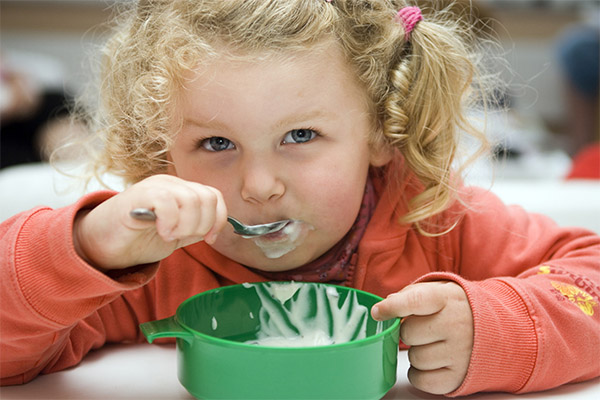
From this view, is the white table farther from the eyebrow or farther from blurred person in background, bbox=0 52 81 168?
blurred person in background, bbox=0 52 81 168

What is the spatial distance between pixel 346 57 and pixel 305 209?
0.19 metres

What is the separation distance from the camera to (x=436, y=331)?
649 millimetres

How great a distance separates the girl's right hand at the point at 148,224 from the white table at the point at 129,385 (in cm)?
13

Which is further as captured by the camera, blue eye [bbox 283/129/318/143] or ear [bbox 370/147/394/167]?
ear [bbox 370/147/394/167]

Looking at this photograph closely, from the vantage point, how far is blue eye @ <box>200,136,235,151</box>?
2.55 feet

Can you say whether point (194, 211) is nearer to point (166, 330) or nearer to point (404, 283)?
point (166, 330)

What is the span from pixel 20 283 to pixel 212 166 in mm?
250

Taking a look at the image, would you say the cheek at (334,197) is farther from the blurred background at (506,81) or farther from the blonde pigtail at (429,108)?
the blurred background at (506,81)

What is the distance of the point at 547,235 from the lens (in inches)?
35.8

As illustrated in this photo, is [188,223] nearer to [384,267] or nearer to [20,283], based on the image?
[20,283]

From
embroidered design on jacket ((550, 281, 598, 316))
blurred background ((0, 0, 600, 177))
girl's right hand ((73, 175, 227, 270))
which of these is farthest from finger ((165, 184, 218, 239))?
blurred background ((0, 0, 600, 177))

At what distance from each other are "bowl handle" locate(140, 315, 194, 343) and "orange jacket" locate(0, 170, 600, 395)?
1.6 inches

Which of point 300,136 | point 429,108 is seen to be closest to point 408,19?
point 429,108

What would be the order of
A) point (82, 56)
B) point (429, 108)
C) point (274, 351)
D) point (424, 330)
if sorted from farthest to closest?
point (82, 56) < point (429, 108) < point (424, 330) < point (274, 351)
